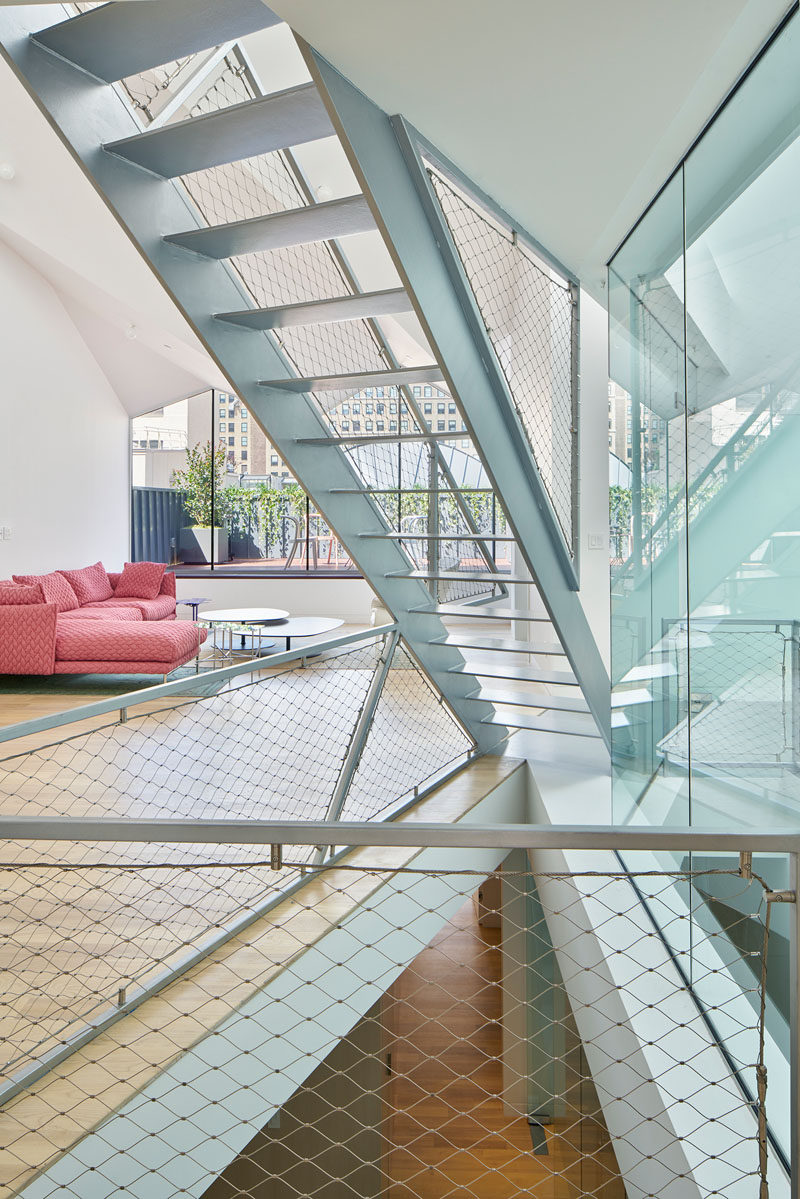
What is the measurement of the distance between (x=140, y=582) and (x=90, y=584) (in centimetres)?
50

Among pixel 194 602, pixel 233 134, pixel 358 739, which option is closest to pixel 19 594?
pixel 194 602

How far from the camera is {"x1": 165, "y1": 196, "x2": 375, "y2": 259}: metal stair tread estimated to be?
1779 millimetres

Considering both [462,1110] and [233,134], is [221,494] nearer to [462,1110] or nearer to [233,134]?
[462,1110]

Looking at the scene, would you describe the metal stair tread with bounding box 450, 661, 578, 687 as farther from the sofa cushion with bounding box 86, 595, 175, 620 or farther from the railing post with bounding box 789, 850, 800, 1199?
the sofa cushion with bounding box 86, 595, 175, 620

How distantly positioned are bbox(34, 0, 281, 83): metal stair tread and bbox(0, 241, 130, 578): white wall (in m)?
5.51

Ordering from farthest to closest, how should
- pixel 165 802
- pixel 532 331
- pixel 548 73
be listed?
pixel 532 331
pixel 165 802
pixel 548 73

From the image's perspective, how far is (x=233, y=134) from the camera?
1709mm

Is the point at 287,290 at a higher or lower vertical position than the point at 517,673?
higher

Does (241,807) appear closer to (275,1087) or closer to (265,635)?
(275,1087)

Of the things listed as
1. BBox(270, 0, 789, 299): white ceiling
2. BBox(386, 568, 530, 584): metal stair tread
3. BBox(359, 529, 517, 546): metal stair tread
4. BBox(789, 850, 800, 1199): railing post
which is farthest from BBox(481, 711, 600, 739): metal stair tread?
BBox(789, 850, 800, 1199): railing post

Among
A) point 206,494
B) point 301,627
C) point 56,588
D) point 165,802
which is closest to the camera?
point 165,802

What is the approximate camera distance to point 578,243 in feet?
8.96

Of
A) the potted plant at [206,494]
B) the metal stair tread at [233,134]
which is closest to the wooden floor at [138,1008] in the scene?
the metal stair tread at [233,134]

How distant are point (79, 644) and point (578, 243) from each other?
4.49m
